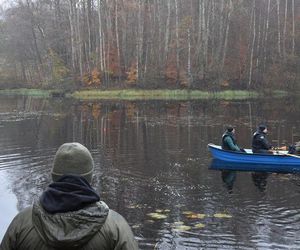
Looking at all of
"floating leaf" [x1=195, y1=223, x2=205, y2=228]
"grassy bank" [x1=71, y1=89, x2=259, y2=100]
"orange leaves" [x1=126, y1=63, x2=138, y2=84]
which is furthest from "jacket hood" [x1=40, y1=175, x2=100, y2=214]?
"orange leaves" [x1=126, y1=63, x2=138, y2=84]

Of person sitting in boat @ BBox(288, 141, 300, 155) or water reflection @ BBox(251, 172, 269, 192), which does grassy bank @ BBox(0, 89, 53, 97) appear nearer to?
person sitting in boat @ BBox(288, 141, 300, 155)

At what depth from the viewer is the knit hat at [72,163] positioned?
242 centimetres

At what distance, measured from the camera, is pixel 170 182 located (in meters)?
11.7

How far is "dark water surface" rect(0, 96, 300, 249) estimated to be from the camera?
7984 mm

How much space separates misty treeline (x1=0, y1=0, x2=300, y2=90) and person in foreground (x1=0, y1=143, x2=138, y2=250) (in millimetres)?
41477

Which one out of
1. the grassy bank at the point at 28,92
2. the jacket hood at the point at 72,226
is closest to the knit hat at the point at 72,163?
the jacket hood at the point at 72,226

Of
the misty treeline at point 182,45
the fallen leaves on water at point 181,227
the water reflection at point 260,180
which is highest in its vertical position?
the misty treeline at point 182,45

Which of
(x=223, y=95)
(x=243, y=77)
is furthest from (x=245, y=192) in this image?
(x=243, y=77)

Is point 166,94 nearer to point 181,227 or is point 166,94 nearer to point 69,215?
point 181,227

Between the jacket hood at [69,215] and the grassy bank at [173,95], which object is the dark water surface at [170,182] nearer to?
the jacket hood at [69,215]

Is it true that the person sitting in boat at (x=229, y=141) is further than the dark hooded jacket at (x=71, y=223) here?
Yes

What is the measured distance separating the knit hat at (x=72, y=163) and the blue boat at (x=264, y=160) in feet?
38.1

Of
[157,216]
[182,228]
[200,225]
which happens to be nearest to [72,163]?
[182,228]

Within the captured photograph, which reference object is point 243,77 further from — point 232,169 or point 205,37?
point 232,169
